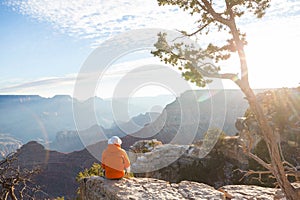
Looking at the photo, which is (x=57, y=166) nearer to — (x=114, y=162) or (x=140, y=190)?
(x=114, y=162)

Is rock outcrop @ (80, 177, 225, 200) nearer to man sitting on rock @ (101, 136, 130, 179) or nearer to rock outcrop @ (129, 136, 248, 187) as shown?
man sitting on rock @ (101, 136, 130, 179)

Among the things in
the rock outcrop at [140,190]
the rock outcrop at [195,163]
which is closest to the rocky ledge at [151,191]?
the rock outcrop at [140,190]

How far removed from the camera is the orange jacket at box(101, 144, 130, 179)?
11.1 m

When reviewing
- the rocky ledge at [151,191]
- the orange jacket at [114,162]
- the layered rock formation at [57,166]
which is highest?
the orange jacket at [114,162]

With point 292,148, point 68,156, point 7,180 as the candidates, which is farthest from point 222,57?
point 68,156

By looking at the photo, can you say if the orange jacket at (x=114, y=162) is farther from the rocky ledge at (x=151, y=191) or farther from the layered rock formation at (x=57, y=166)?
the layered rock formation at (x=57, y=166)

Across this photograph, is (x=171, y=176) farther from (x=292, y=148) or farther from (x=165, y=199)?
(x=165, y=199)

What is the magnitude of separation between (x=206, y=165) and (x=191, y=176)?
2.64 metres

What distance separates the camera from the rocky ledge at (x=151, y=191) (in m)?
10.3

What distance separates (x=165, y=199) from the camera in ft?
33.1

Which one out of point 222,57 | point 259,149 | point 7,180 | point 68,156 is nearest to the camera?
point 222,57

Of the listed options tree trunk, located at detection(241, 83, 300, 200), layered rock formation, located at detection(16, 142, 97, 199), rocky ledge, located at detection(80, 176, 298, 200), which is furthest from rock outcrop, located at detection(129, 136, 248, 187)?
layered rock formation, located at detection(16, 142, 97, 199)

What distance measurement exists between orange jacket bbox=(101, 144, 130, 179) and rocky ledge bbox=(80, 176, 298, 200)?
30 centimetres

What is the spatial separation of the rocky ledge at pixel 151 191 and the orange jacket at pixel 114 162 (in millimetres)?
305
